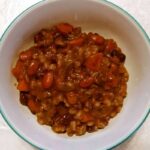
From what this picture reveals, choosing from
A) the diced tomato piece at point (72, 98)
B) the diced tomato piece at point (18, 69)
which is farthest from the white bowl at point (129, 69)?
the diced tomato piece at point (72, 98)

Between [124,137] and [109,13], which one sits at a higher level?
[109,13]

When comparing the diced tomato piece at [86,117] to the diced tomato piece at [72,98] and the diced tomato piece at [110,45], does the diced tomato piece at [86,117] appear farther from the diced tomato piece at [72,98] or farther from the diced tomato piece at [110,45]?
the diced tomato piece at [110,45]

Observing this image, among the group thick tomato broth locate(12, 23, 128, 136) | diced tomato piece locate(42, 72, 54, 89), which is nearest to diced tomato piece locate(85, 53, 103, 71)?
thick tomato broth locate(12, 23, 128, 136)

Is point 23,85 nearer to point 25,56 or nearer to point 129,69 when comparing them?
point 25,56

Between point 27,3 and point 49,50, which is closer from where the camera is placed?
point 49,50

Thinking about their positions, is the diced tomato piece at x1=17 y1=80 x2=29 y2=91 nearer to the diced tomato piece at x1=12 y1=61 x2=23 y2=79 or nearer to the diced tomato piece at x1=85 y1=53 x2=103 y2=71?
the diced tomato piece at x1=12 y1=61 x2=23 y2=79

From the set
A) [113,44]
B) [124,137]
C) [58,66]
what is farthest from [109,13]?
[124,137]

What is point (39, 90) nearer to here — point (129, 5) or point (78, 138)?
point (78, 138)
